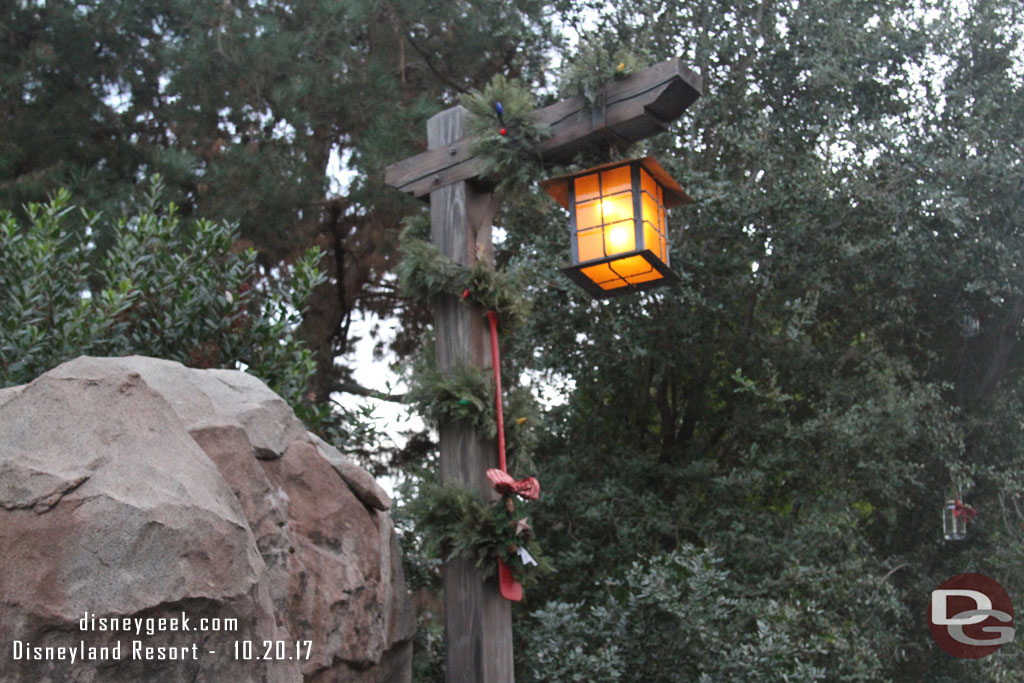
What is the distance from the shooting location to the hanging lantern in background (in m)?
6.90

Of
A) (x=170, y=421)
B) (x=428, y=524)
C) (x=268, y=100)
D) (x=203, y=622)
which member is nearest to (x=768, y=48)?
Answer: (x=268, y=100)

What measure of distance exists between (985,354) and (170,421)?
6.21 m

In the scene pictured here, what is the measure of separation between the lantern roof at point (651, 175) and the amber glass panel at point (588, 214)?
0.41ft

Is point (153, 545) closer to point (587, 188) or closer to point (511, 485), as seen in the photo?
point (511, 485)

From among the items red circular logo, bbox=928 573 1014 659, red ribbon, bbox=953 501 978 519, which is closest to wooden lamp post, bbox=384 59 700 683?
red ribbon, bbox=953 501 978 519

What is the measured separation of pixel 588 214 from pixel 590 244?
127 millimetres

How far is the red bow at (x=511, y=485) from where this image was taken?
4039 millimetres

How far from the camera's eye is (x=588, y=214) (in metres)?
4.16

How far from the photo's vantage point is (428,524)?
4.11m

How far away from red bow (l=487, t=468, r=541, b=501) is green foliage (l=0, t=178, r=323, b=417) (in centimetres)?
233

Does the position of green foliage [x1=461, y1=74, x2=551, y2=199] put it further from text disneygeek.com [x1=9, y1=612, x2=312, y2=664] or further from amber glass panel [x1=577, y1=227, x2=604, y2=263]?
text disneygeek.com [x1=9, y1=612, x2=312, y2=664]

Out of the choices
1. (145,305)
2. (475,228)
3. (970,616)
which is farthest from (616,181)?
(970,616)

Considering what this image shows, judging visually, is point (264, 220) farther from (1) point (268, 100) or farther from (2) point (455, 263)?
(2) point (455, 263)

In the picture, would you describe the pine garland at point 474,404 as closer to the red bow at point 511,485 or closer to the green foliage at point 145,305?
the red bow at point 511,485
